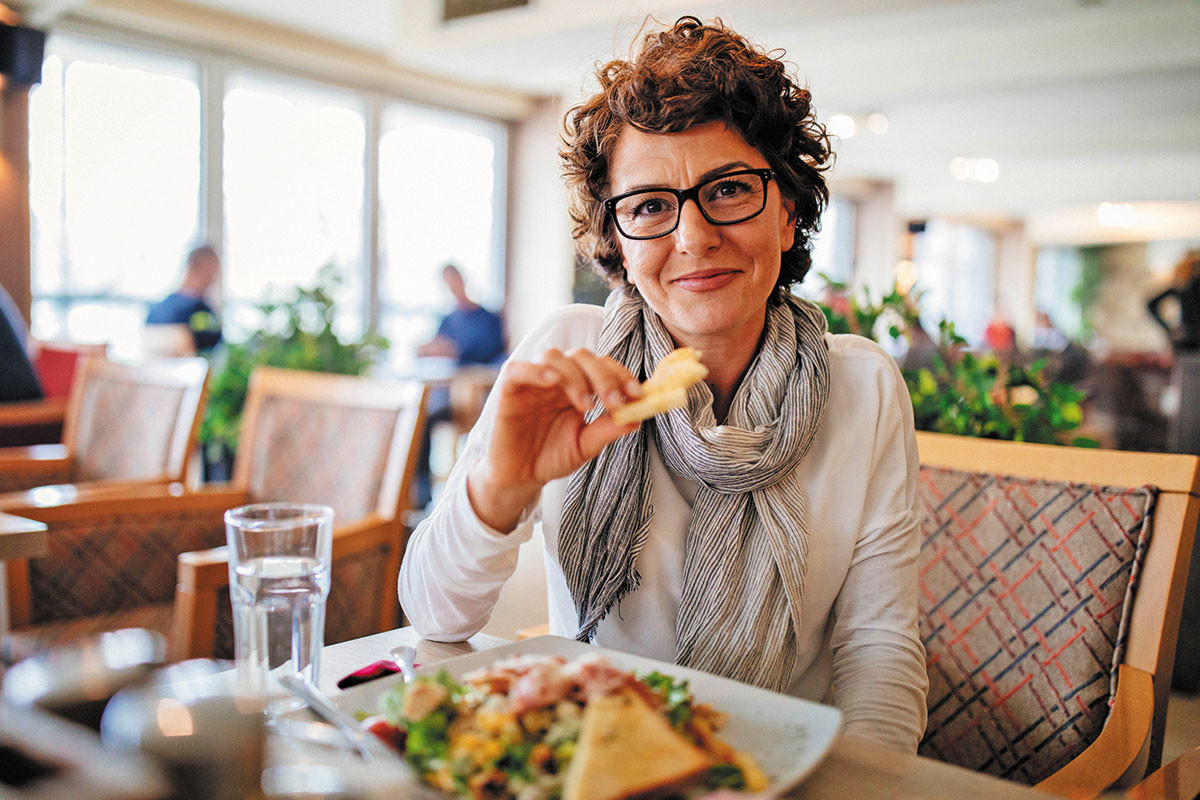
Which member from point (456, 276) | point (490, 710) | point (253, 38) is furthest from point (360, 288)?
point (490, 710)

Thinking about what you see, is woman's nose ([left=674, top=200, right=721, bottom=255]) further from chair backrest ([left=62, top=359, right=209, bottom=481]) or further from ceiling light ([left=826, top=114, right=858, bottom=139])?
ceiling light ([left=826, top=114, right=858, bottom=139])

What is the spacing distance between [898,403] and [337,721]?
81cm

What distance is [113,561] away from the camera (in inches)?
75.9

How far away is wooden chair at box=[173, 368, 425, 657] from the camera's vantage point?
4.79 feet

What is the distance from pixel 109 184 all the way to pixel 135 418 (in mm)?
4545

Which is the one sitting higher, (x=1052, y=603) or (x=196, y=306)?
(x=196, y=306)

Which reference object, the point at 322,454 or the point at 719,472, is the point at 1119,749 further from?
the point at 322,454

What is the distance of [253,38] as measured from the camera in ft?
21.9

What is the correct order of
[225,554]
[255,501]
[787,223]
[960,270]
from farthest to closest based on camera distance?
A: [960,270]
[255,501]
[225,554]
[787,223]

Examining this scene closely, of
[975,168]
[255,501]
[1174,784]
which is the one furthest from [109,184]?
[975,168]

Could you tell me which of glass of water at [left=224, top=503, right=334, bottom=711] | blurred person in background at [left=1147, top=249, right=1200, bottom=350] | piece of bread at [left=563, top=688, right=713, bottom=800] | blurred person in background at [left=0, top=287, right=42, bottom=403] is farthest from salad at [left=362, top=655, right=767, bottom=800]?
blurred person in background at [left=1147, top=249, right=1200, bottom=350]

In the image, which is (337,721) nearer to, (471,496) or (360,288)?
(471,496)

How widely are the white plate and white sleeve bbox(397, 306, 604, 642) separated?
0.48 feet

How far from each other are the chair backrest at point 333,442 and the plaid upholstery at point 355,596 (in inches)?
3.9
